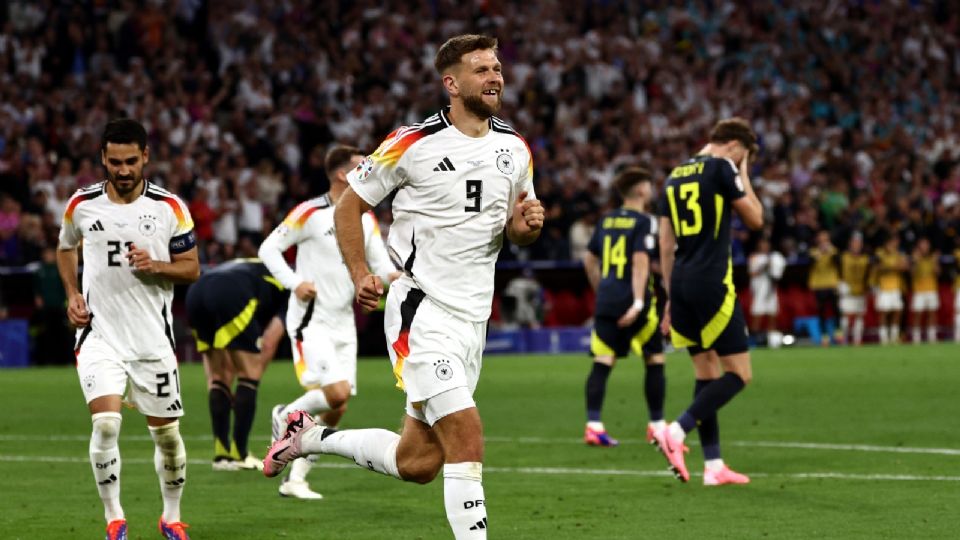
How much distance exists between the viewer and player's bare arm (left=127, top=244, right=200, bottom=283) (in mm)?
8594

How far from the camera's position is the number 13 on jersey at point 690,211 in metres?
11.3

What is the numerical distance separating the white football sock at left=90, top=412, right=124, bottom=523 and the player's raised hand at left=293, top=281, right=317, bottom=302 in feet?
9.11

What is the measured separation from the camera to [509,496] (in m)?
10.6

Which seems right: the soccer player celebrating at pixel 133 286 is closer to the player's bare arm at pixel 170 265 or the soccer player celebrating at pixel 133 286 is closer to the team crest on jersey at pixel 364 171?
the player's bare arm at pixel 170 265

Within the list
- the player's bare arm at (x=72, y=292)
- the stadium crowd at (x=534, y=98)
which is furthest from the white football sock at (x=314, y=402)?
the stadium crowd at (x=534, y=98)

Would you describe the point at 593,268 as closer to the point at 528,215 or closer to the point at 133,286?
the point at 133,286

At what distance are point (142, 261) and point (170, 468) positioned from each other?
47.4 inches

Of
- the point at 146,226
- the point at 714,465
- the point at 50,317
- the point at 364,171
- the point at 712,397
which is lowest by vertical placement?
the point at 714,465

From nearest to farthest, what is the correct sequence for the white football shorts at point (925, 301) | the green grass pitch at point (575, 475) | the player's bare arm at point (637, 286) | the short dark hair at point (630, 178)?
the green grass pitch at point (575, 475), the player's bare arm at point (637, 286), the short dark hair at point (630, 178), the white football shorts at point (925, 301)

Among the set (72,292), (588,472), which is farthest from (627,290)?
(72,292)

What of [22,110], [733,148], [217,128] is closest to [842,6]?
[217,128]

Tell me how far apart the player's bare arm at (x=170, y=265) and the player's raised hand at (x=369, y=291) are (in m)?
2.04

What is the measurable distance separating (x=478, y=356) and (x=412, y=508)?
3.12 meters

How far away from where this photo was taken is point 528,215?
280 inches
